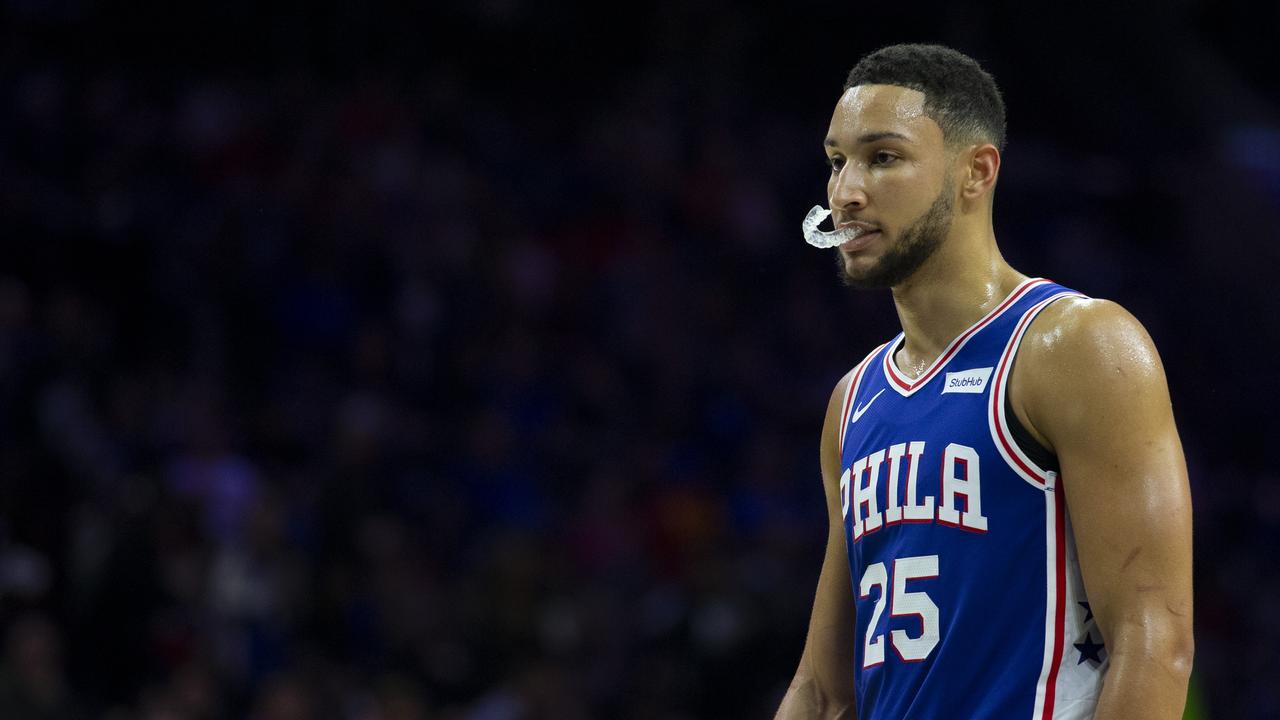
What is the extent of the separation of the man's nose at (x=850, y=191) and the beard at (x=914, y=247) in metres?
0.12

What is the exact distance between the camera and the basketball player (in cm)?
299

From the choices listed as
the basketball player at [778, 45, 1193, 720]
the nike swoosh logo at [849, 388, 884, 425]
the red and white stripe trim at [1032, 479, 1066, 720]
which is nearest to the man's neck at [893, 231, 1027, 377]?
the basketball player at [778, 45, 1193, 720]

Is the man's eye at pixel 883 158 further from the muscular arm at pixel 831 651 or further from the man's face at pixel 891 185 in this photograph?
the muscular arm at pixel 831 651

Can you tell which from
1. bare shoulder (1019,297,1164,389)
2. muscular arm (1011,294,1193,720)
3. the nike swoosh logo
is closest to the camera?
muscular arm (1011,294,1193,720)

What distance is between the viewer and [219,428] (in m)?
9.36

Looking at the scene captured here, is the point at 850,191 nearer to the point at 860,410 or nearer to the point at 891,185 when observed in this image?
the point at 891,185

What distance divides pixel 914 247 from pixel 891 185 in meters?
0.15

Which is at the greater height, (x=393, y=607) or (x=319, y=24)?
(x=319, y=24)

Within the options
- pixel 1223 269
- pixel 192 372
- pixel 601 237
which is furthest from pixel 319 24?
pixel 1223 269

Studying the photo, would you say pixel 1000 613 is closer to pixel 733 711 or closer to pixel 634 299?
pixel 733 711

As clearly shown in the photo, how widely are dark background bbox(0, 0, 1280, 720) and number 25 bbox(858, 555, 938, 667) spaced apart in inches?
202

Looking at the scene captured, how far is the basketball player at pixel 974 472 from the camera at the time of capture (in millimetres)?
2994

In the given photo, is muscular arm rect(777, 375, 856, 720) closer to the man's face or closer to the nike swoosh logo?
the nike swoosh logo

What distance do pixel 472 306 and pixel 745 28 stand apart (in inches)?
162
